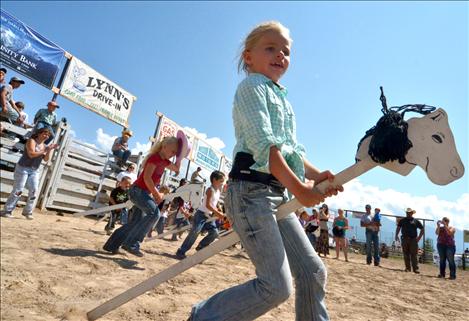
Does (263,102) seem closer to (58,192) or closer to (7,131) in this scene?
(7,131)

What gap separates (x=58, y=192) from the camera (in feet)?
31.2

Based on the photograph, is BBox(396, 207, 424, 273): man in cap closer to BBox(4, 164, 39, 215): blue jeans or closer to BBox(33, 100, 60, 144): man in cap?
BBox(4, 164, 39, 215): blue jeans

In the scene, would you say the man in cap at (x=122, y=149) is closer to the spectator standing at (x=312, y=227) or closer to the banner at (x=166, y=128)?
the banner at (x=166, y=128)

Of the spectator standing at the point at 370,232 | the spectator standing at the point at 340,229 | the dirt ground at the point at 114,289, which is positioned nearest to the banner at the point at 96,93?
the dirt ground at the point at 114,289

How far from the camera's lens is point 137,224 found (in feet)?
16.2

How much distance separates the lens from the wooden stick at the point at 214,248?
1.72 metres

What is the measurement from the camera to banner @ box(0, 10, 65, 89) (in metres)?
8.80

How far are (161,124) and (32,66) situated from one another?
5.12 m

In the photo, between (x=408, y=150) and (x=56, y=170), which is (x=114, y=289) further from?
(x=56, y=170)

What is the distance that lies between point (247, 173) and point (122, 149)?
1073 cm

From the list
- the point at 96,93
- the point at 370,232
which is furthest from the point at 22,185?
the point at 370,232

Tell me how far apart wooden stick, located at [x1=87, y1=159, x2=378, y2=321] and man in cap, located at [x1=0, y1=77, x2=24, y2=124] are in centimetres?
745

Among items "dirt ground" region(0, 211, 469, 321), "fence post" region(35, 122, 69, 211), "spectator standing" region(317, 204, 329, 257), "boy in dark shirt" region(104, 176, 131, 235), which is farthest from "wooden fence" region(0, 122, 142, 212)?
"spectator standing" region(317, 204, 329, 257)

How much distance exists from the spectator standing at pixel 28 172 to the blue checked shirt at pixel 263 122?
20.9 ft
